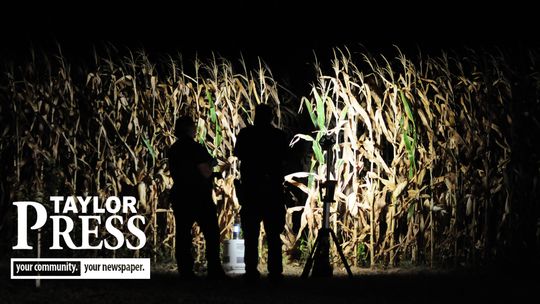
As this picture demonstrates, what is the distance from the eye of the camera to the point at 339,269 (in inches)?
559

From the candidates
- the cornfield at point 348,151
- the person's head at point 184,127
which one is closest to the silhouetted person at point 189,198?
the person's head at point 184,127

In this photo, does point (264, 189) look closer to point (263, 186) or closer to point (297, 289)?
point (263, 186)

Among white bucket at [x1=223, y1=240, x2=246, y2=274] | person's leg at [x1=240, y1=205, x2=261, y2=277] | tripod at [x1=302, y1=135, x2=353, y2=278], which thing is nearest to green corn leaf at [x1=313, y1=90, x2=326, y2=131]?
tripod at [x1=302, y1=135, x2=353, y2=278]

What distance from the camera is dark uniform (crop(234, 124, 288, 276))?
12.4 metres

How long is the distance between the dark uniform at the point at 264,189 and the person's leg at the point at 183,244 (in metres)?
0.67

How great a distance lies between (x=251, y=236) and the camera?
491 inches

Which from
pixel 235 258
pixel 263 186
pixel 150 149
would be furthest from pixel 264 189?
pixel 150 149

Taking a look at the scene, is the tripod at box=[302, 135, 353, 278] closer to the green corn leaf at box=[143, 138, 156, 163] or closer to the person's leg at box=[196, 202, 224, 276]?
the person's leg at box=[196, 202, 224, 276]

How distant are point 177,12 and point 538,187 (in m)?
8.52

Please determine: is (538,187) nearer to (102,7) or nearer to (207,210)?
(207,210)

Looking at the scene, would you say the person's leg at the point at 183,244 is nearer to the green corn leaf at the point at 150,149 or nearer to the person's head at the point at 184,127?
the person's head at the point at 184,127

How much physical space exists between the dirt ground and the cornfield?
86cm

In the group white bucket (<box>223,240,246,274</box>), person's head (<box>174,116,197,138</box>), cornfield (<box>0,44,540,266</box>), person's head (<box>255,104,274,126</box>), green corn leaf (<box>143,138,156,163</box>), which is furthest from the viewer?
green corn leaf (<box>143,138,156,163</box>)

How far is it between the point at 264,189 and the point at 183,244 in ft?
3.57
